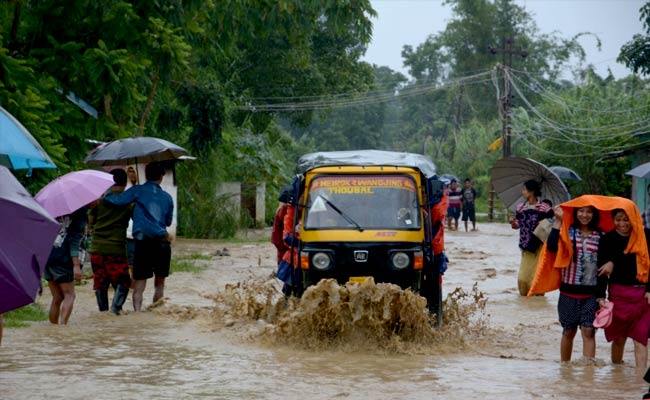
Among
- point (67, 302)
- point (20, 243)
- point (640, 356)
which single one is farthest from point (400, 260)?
point (20, 243)

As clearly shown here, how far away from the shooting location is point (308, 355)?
9.92 m

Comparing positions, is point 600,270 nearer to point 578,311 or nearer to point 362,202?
point 578,311

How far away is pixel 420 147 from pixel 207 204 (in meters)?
59.3

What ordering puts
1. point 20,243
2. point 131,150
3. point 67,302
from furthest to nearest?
point 131,150, point 67,302, point 20,243

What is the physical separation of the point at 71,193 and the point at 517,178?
23.3 ft

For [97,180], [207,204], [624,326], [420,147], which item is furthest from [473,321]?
[420,147]

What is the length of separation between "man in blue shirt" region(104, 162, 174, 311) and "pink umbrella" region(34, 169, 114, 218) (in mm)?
598

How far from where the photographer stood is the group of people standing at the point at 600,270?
888cm

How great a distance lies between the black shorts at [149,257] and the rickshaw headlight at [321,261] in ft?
6.26

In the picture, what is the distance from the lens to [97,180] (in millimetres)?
10969

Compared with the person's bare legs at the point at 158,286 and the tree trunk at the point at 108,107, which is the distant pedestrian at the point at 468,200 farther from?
the person's bare legs at the point at 158,286

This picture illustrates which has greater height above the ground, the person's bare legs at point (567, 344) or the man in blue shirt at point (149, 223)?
the man in blue shirt at point (149, 223)

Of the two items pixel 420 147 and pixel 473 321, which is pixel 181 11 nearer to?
pixel 473 321

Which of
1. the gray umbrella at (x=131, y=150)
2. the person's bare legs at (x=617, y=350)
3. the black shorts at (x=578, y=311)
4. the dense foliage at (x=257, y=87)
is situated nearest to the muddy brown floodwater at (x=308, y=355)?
the person's bare legs at (x=617, y=350)
